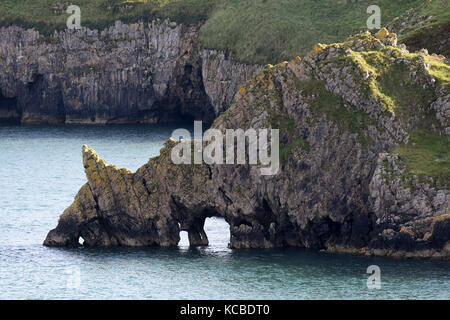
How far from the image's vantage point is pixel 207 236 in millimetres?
108875

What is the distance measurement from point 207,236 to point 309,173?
48.1 ft

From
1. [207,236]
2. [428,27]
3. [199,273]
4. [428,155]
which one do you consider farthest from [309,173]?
[428,27]

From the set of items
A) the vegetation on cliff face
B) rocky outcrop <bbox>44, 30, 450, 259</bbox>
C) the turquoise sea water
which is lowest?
the turquoise sea water

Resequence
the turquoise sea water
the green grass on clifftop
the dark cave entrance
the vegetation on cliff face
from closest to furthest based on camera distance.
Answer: the turquoise sea water < the green grass on clifftop < the dark cave entrance < the vegetation on cliff face

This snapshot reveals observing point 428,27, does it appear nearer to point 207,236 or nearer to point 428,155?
point 428,155

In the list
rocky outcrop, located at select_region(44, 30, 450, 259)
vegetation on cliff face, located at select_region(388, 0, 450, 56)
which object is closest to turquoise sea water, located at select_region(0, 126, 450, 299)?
rocky outcrop, located at select_region(44, 30, 450, 259)

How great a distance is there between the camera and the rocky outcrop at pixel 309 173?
96.8 m

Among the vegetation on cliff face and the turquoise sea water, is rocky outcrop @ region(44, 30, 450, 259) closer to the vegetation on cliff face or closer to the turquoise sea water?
the turquoise sea water

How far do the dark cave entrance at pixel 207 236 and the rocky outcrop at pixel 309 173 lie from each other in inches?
7.6

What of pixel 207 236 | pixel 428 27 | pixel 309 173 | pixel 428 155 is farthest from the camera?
pixel 428 27

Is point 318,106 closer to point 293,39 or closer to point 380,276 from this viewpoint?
point 380,276

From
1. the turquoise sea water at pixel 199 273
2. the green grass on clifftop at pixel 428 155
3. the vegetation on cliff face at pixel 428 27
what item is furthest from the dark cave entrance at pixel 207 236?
the vegetation on cliff face at pixel 428 27

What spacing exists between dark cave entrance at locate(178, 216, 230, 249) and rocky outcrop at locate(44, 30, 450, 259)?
0.64ft

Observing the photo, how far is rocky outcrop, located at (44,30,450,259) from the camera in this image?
317 feet
